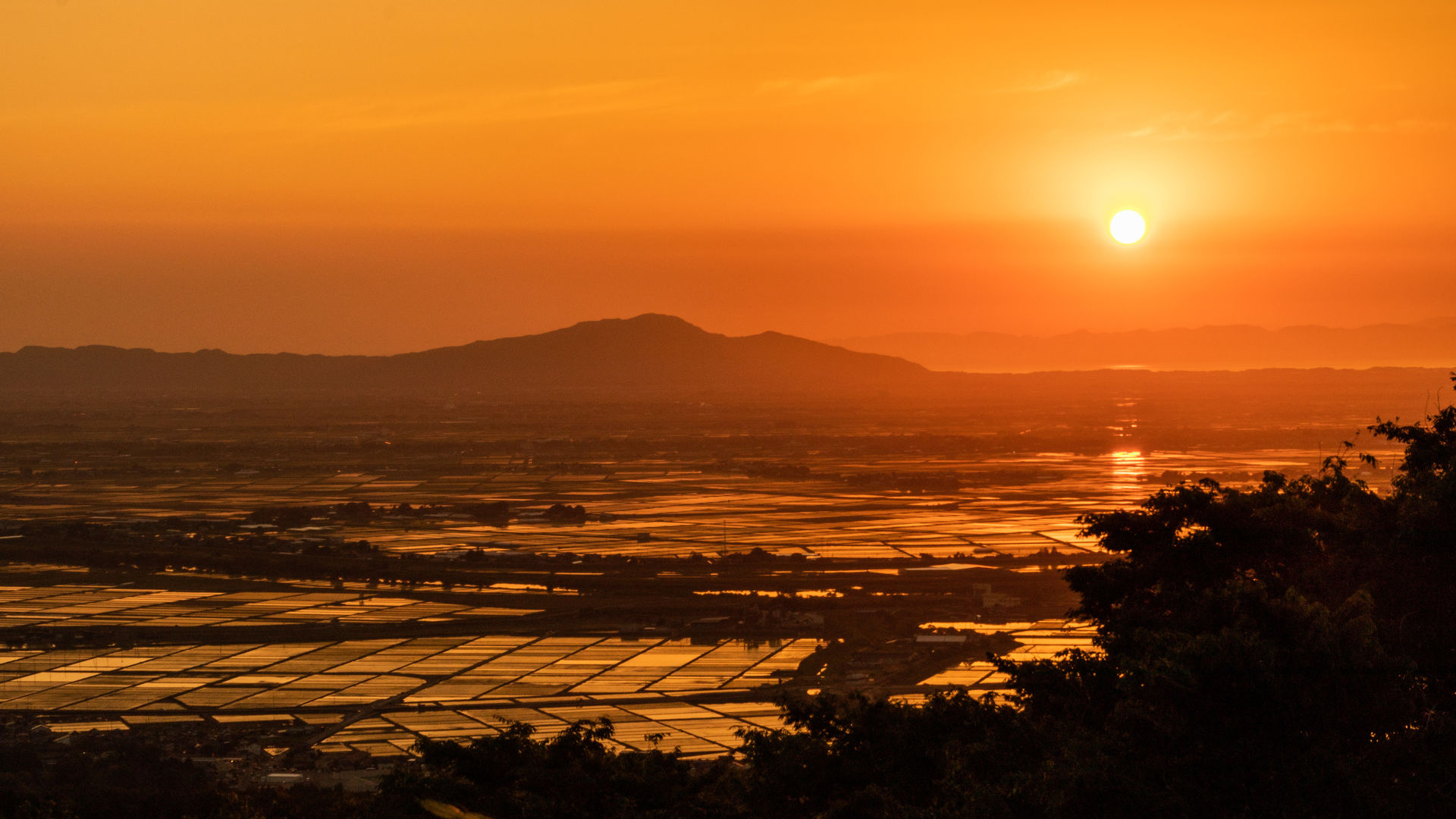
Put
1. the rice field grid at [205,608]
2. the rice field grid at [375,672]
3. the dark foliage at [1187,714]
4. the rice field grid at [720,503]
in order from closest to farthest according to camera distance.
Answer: the dark foliage at [1187,714] < the rice field grid at [375,672] < the rice field grid at [205,608] < the rice field grid at [720,503]

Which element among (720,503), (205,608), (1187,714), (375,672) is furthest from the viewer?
(720,503)

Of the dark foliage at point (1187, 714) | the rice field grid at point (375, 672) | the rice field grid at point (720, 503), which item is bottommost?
the rice field grid at point (375, 672)

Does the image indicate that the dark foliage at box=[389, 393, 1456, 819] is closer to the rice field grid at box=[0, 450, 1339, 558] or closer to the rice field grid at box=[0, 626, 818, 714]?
the rice field grid at box=[0, 626, 818, 714]

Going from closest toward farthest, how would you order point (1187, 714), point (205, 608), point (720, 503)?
point (1187, 714) → point (205, 608) → point (720, 503)

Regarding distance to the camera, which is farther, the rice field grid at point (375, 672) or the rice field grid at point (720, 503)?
the rice field grid at point (720, 503)

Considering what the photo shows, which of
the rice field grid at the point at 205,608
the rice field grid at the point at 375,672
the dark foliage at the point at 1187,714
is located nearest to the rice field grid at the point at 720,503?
the rice field grid at the point at 205,608

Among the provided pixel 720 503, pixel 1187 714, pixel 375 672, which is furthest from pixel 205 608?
pixel 1187 714

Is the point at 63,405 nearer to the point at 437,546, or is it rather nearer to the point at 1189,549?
the point at 437,546

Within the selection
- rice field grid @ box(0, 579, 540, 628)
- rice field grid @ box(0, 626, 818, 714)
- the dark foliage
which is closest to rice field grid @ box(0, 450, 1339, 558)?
rice field grid @ box(0, 579, 540, 628)

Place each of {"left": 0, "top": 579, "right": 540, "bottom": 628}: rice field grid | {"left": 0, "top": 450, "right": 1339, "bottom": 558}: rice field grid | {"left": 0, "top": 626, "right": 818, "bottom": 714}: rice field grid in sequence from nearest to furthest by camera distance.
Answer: {"left": 0, "top": 626, "right": 818, "bottom": 714}: rice field grid
{"left": 0, "top": 579, "right": 540, "bottom": 628}: rice field grid
{"left": 0, "top": 450, "right": 1339, "bottom": 558}: rice field grid

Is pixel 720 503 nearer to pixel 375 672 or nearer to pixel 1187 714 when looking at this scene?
pixel 375 672

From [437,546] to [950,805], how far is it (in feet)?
142

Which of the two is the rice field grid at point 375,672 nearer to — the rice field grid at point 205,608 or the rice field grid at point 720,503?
the rice field grid at point 205,608

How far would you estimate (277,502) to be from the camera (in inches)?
2680
